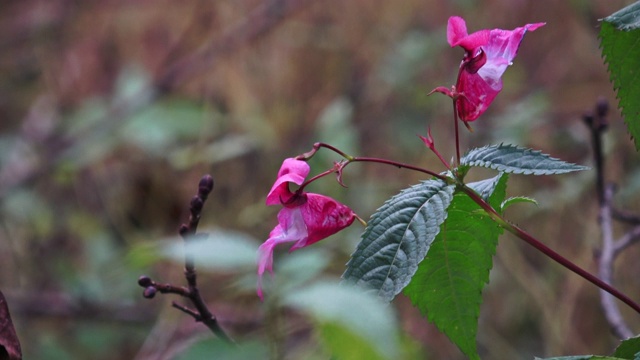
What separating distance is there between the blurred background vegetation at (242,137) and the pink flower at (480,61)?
112 cm

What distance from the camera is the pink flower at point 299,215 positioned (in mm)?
545

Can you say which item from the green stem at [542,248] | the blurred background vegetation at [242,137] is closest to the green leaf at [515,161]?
the green stem at [542,248]

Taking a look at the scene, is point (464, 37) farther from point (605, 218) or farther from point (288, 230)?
point (605, 218)

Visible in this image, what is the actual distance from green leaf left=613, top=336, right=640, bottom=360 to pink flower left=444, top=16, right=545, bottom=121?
0.60 feet

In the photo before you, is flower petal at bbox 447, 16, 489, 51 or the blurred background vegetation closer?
flower petal at bbox 447, 16, 489, 51

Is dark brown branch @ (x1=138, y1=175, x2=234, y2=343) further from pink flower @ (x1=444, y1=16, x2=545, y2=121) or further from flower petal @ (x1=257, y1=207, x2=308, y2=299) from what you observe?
pink flower @ (x1=444, y1=16, x2=545, y2=121)

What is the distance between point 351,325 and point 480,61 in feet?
1.02

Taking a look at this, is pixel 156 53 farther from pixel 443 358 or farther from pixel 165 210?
pixel 443 358

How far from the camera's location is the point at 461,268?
1.83 feet

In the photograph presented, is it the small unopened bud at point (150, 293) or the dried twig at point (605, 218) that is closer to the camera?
the small unopened bud at point (150, 293)

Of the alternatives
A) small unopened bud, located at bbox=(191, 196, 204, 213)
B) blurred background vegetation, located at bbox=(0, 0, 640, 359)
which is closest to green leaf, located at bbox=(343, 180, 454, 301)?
small unopened bud, located at bbox=(191, 196, 204, 213)

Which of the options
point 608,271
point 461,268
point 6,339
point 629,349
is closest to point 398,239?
point 461,268

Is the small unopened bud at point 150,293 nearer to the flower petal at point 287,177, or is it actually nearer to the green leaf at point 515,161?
the flower petal at point 287,177

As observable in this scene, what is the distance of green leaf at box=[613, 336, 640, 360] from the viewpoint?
1.71ft
